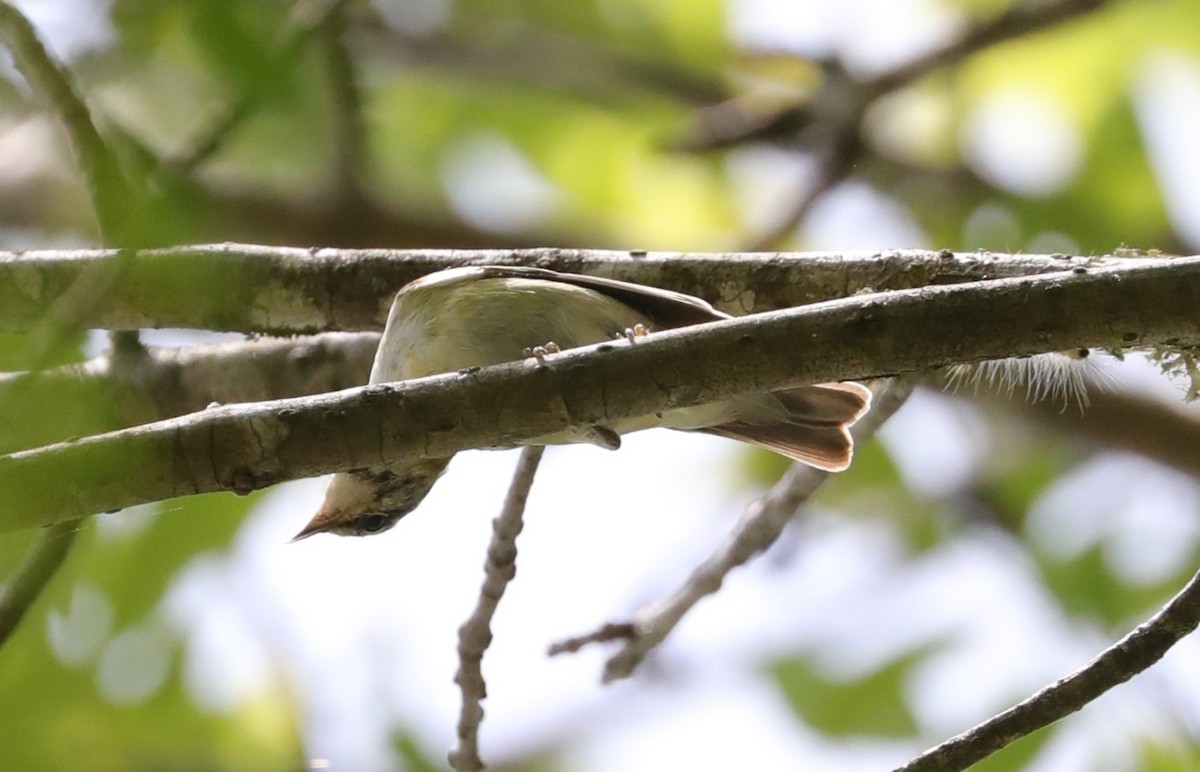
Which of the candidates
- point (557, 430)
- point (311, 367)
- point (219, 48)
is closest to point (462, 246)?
point (311, 367)

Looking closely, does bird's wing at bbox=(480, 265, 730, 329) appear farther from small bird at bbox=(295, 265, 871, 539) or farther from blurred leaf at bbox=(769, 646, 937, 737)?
blurred leaf at bbox=(769, 646, 937, 737)

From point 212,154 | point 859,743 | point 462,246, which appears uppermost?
point 212,154

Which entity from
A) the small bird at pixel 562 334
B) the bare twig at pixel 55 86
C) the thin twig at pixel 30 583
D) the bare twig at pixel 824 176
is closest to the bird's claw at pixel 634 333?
the small bird at pixel 562 334

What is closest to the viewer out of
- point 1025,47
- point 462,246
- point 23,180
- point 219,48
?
point 219,48

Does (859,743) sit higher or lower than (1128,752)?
lower

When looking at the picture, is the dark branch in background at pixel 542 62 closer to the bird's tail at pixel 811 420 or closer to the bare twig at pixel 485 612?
the bird's tail at pixel 811 420

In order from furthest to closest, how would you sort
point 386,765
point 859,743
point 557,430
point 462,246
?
point 462,246
point 859,743
point 386,765
point 557,430

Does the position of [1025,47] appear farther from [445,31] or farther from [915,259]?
[915,259]
